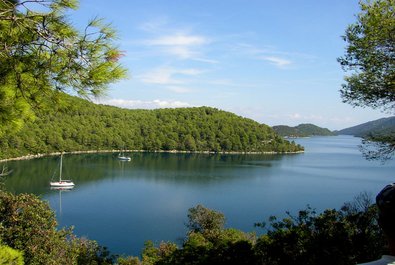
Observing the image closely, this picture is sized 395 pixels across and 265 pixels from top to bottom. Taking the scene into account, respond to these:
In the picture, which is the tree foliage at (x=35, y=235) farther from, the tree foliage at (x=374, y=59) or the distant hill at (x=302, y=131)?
the distant hill at (x=302, y=131)

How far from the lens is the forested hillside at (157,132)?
5903 cm

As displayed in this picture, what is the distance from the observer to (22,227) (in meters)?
7.92

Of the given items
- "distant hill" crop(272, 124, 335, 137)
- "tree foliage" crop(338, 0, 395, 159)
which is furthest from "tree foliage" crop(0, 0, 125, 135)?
"distant hill" crop(272, 124, 335, 137)

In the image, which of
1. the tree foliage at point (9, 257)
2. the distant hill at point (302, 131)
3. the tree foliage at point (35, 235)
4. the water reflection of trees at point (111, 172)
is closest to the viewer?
the tree foliage at point (9, 257)

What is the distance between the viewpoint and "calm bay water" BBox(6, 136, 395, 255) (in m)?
19.5

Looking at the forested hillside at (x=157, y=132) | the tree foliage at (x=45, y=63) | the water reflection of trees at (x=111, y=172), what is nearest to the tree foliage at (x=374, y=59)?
the tree foliage at (x=45, y=63)

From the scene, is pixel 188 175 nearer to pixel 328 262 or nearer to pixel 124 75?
pixel 328 262

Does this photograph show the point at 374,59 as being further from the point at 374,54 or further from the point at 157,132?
the point at 157,132

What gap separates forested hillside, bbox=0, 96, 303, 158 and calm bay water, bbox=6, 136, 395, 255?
40.1 ft

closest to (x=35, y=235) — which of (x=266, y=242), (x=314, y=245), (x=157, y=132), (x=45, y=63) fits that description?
(x=266, y=242)

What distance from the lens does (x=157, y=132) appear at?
7300 cm

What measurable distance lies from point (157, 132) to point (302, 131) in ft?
290

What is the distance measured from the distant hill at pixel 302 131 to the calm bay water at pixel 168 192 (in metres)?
85.3

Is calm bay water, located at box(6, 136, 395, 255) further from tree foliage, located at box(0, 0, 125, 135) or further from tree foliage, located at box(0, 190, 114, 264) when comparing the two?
tree foliage, located at box(0, 0, 125, 135)
